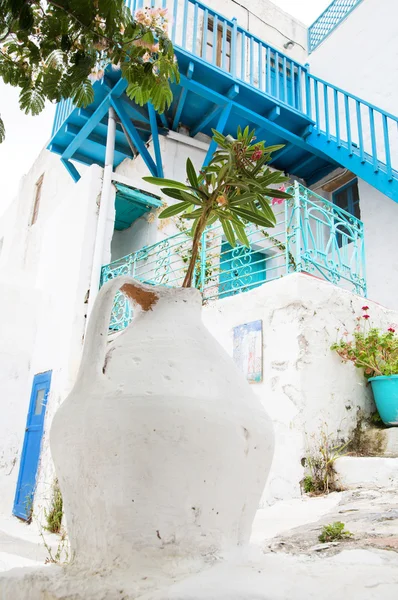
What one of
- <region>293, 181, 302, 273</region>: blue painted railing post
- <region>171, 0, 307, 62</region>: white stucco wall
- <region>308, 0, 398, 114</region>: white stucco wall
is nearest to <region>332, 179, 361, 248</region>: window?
<region>308, 0, 398, 114</region>: white stucco wall

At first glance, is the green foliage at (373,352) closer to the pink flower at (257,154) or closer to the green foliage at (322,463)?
the green foliage at (322,463)

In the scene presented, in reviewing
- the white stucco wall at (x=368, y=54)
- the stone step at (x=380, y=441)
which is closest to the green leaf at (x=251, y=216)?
the stone step at (x=380, y=441)

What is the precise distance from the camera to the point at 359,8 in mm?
8062

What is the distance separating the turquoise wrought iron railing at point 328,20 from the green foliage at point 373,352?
6.98m

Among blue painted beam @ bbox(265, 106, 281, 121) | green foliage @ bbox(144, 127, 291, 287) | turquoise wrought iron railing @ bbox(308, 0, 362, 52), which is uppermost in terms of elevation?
turquoise wrought iron railing @ bbox(308, 0, 362, 52)

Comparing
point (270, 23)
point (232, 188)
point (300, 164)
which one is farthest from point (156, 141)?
point (232, 188)

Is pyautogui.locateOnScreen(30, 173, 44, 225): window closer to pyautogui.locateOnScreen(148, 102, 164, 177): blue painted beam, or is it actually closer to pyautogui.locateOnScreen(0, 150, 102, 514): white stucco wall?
pyautogui.locateOnScreen(0, 150, 102, 514): white stucco wall

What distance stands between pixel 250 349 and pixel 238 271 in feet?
5.20

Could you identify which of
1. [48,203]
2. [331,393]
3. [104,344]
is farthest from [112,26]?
[48,203]

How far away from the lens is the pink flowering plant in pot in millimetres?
3725

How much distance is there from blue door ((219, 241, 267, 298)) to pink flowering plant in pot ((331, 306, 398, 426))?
991 mm

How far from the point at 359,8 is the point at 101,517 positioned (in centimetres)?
944

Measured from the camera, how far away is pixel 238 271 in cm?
562

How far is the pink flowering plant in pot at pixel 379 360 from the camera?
3.72 meters
